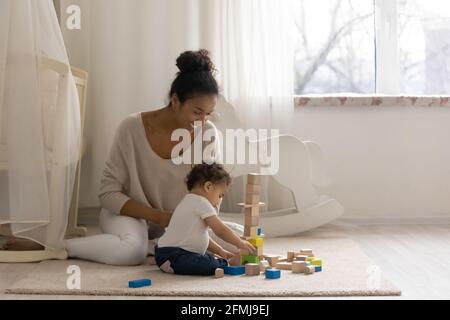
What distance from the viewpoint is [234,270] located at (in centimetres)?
236

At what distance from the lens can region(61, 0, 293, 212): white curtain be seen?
11.2 feet

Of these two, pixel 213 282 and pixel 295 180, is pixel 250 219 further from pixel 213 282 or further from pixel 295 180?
pixel 295 180

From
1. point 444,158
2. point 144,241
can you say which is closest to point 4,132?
point 144,241

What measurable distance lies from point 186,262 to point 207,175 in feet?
0.83

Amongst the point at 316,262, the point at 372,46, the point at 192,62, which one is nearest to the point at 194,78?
the point at 192,62

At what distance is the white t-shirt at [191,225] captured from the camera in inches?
93.0

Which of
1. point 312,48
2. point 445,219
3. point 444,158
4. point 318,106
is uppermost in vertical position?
point 312,48

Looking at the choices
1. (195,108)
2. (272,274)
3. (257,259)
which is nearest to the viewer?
(272,274)

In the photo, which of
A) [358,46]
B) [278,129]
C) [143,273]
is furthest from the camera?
[358,46]

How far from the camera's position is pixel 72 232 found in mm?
3143

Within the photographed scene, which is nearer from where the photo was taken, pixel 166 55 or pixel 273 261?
pixel 273 261

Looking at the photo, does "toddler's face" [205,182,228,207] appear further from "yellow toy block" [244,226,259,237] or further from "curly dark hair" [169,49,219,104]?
"curly dark hair" [169,49,219,104]
